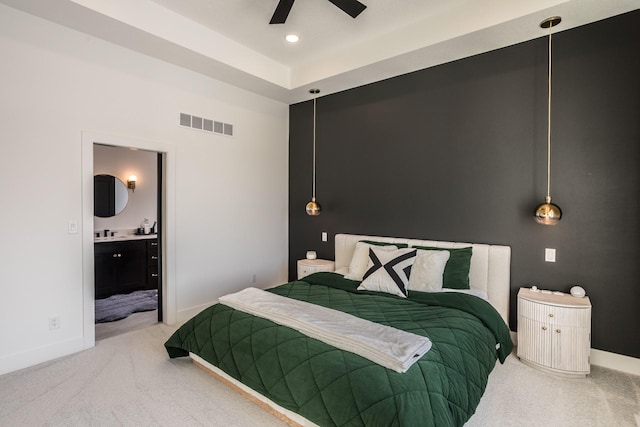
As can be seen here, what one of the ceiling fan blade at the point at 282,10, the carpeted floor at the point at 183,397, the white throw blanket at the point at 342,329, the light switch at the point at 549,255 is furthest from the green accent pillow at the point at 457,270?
the ceiling fan blade at the point at 282,10

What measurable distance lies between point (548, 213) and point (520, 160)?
25.8 inches

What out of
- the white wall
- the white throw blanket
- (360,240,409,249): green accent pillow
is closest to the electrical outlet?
the white wall

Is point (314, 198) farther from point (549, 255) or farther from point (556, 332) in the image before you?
point (556, 332)

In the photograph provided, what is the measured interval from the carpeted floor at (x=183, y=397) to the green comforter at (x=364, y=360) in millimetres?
220

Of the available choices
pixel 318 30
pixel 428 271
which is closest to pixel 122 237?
pixel 318 30

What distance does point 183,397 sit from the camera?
96.7 inches

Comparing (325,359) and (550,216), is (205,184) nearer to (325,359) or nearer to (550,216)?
(325,359)

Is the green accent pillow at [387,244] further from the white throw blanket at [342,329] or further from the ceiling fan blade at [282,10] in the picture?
the ceiling fan blade at [282,10]

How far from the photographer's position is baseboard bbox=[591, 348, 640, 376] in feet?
9.20

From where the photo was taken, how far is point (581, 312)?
8.87 feet

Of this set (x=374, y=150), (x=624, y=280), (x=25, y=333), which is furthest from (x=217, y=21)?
(x=624, y=280)

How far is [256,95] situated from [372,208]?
2298 mm

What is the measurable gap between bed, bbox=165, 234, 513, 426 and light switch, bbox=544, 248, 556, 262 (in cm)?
30

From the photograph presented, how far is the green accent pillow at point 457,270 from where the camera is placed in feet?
10.8
